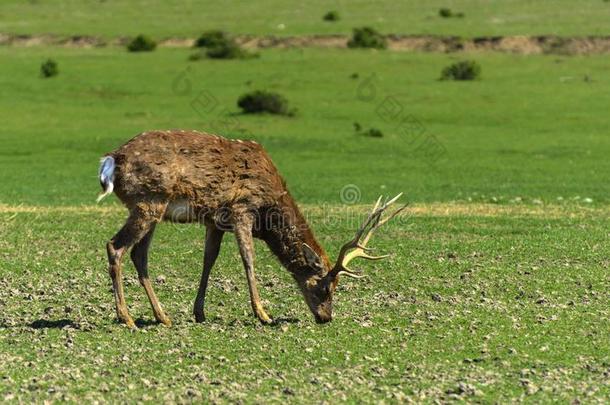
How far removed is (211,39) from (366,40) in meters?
6.79

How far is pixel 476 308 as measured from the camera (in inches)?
527

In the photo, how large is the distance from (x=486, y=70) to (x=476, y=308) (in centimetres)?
3597

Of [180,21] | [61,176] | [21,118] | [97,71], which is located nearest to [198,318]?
[61,176]

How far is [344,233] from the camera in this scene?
1981 cm

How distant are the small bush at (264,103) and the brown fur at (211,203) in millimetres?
26767

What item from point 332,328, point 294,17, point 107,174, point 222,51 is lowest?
point 294,17

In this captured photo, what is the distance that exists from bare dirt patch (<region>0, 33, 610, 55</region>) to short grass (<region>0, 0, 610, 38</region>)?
36.0 inches

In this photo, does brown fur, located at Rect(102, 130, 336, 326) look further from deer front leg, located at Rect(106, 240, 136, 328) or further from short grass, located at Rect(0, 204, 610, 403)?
short grass, located at Rect(0, 204, 610, 403)

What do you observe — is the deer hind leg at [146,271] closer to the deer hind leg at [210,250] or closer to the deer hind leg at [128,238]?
the deer hind leg at [128,238]

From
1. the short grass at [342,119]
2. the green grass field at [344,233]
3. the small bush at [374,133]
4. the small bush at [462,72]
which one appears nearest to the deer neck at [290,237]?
the green grass field at [344,233]

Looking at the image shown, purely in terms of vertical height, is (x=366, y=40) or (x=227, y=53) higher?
(x=227, y=53)

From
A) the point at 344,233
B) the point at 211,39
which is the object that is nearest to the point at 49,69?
the point at 211,39

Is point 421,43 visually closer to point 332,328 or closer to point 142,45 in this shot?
point 142,45

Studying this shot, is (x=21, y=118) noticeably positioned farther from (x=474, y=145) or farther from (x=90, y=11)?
(x=90, y=11)
